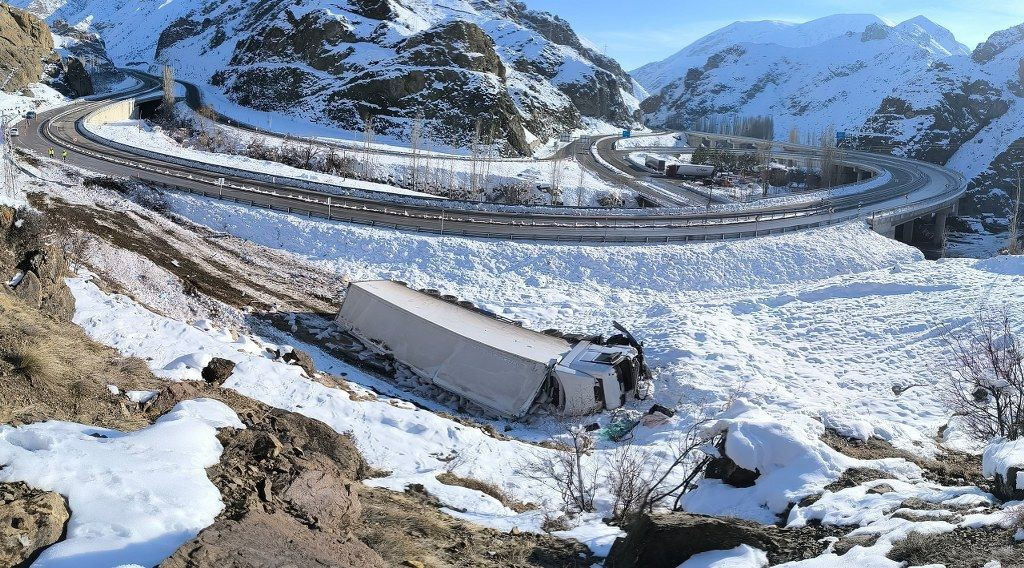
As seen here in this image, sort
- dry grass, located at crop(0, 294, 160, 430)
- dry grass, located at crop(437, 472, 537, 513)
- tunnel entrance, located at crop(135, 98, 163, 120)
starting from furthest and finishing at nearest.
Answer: tunnel entrance, located at crop(135, 98, 163, 120)
dry grass, located at crop(437, 472, 537, 513)
dry grass, located at crop(0, 294, 160, 430)

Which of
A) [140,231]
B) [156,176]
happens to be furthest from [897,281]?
[156,176]

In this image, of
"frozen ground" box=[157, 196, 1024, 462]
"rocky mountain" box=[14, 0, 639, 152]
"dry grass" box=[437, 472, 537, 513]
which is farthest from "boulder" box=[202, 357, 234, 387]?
"rocky mountain" box=[14, 0, 639, 152]

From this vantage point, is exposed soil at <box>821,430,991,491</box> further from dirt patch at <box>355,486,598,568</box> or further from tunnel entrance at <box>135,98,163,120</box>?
tunnel entrance at <box>135,98,163,120</box>

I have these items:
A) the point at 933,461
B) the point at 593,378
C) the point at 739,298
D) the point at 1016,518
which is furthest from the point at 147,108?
the point at 1016,518

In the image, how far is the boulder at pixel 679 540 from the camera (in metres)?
8.73

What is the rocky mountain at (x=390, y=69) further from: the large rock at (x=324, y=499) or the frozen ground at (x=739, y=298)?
the large rock at (x=324, y=499)

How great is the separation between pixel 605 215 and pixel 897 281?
19205 mm

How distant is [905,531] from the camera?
8516 millimetres

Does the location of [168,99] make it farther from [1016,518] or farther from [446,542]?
[1016,518]

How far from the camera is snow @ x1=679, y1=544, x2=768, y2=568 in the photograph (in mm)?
8336

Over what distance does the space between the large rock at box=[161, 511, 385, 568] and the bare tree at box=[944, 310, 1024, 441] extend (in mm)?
12262

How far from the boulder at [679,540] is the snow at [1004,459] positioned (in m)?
3.57

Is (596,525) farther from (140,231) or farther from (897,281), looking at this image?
(897,281)

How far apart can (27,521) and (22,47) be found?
9210 centimetres
